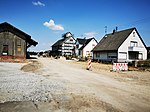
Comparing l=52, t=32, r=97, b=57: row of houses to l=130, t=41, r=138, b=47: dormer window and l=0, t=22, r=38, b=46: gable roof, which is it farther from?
l=0, t=22, r=38, b=46: gable roof

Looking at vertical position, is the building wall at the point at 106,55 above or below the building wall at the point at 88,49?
below

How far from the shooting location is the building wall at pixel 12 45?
28.5m

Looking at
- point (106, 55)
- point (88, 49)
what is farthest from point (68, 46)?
point (106, 55)

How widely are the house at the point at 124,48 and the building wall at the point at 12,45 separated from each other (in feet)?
64.1

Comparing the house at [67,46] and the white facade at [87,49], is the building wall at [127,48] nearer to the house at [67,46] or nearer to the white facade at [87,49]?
the white facade at [87,49]

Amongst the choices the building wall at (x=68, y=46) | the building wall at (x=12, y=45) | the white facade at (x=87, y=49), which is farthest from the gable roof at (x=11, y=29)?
the building wall at (x=68, y=46)

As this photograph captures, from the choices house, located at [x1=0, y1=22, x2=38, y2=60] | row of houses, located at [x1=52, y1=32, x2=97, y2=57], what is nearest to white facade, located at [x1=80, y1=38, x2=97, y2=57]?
row of houses, located at [x1=52, y1=32, x2=97, y2=57]

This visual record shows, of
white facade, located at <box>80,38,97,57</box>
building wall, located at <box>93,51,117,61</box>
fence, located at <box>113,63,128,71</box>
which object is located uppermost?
white facade, located at <box>80,38,97,57</box>

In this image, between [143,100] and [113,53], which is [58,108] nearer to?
[143,100]

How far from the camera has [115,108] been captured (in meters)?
5.43

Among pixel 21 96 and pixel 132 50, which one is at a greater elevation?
pixel 132 50

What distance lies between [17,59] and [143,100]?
25.8 m

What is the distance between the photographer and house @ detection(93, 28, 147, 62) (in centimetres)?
3491

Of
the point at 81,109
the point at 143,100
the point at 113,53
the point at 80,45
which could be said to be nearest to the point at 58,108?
the point at 81,109
